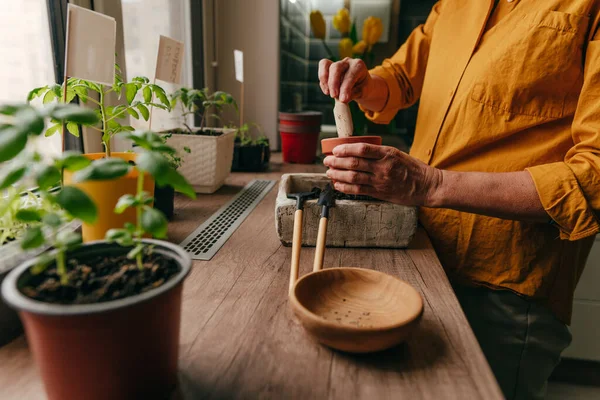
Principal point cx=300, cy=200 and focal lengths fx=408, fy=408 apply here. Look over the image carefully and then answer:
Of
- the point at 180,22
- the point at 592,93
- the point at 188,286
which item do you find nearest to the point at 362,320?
the point at 188,286

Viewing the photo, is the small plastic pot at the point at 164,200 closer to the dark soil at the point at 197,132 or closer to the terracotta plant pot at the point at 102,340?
the dark soil at the point at 197,132

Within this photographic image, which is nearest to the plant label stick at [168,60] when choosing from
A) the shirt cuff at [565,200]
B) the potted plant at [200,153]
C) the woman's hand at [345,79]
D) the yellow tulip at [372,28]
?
the potted plant at [200,153]

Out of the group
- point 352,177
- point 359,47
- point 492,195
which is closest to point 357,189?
point 352,177

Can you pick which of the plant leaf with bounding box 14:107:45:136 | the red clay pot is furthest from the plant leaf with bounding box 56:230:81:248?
the red clay pot

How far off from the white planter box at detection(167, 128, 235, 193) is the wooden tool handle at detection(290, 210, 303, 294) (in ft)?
1.77

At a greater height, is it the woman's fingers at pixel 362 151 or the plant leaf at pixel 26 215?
the woman's fingers at pixel 362 151

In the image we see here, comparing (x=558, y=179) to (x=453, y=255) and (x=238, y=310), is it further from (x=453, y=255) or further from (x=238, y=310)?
(x=238, y=310)

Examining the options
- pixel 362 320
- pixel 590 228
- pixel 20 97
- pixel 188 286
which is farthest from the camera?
pixel 20 97

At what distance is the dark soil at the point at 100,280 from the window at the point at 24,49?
2.06 feet

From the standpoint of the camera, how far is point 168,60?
1.12 metres

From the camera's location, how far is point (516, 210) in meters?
0.85

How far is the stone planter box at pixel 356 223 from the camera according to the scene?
863mm

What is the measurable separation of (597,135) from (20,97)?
1.29m

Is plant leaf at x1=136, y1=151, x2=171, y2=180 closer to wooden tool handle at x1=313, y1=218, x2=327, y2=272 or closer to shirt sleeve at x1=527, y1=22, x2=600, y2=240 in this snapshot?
wooden tool handle at x1=313, y1=218, x2=327, y2=272
